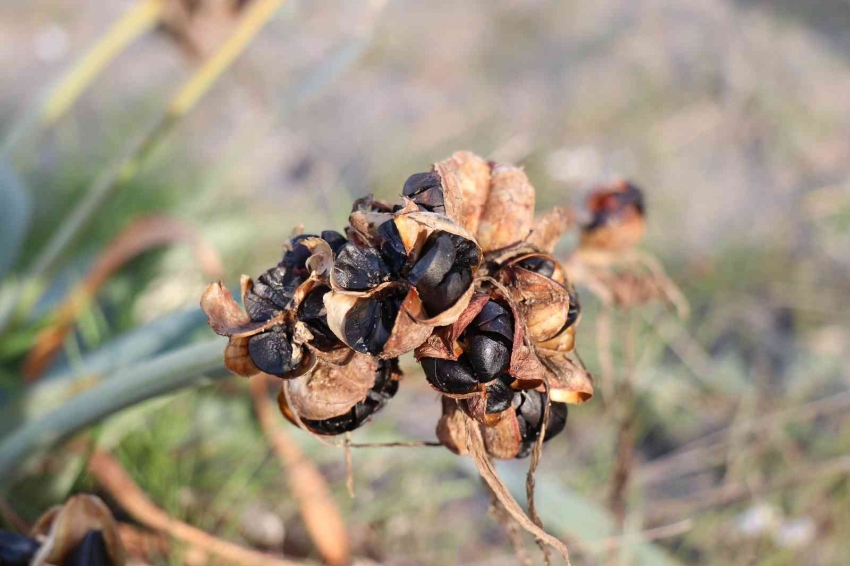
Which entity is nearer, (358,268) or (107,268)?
(358,268)

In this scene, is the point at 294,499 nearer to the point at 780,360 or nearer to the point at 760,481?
the point at 760,481

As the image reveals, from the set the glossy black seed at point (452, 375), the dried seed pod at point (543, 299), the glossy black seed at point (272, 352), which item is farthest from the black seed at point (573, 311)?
the glossy black seed at point (272, 352)

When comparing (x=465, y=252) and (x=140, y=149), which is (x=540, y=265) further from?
(x=140, y=149)

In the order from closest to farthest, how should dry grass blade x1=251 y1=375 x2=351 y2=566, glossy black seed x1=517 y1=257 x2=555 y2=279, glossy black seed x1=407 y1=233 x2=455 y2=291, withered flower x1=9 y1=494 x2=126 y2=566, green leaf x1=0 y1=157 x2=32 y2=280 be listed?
glossy black seed x1=407 y1=233 x2=455 y2=291 → glossy black seed x1=517 y1=257 x2=555 y2=279 → withered flower x1=9 y1=494 x2=126 y2=566 → dry grass blade x1=251 y1=375 x2=351 y2=566 → green leaf x1=0 y1=157 x2=32 y2=280

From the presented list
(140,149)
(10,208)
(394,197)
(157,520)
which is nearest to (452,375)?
(157,520)

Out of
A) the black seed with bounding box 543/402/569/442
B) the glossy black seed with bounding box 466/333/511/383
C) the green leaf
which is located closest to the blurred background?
the green leaf

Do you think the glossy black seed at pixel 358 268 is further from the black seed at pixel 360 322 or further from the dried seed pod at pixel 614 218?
the dried seed pod at pixel 614 218

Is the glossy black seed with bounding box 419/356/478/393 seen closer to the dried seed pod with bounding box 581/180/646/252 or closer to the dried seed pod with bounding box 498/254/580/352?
the dried seed pod with bounding box 498/254/580/352

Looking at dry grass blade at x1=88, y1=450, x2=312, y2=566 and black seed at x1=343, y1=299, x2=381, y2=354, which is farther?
dry grass blade at x1=88, y1=450, x2=312, y2=566
